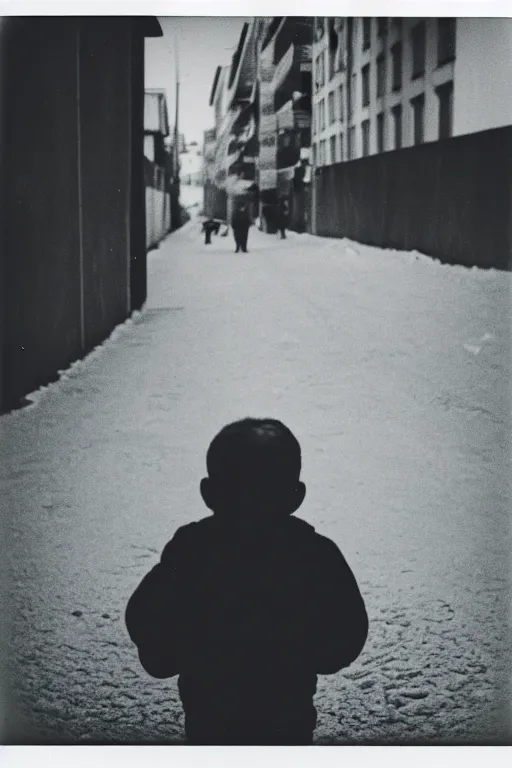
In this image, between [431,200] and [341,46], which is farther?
[431,200]

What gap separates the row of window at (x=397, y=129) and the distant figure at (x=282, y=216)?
280 millimetres

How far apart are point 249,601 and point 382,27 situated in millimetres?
2177

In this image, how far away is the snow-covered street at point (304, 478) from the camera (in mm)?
2111

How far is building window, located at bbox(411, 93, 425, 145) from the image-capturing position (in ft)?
18.7

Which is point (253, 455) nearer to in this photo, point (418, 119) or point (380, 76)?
point (380, 76)

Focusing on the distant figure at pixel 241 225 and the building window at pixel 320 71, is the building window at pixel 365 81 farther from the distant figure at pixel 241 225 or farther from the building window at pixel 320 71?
the distant figure at pixel 241 225

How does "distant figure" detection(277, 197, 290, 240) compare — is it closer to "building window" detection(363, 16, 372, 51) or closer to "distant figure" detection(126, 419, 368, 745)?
"building window" detection(363, 16, 372, 51)

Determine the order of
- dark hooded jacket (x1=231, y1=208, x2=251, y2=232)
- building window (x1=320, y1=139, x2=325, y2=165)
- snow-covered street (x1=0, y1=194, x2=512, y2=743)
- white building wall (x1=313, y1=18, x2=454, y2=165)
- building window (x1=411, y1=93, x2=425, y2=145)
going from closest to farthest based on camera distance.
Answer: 1. snow-covered street (x1=0, y1=194, x2=512, y2=743)
2. white building wall (x1=313, y1=18, x2=454, y2=165)
3. dark hooded jacket (x1=231, y1=208, x2=251, y2=232)
4. building window (x1=320, y1=139, x2=325, y2=165)
5. building window (x1=411, y1=93, x2=425, y2=145)

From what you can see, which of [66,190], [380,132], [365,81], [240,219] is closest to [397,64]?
[365,81]

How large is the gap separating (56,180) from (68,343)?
2.73ft

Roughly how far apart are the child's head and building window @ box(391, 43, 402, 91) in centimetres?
194

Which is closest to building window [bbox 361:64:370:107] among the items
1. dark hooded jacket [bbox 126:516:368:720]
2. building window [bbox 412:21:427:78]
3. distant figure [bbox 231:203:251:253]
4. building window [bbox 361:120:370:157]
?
building window [bbox 412:21:427:78]

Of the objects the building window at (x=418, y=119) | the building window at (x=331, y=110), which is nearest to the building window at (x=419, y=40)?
the building window at (x=331, y=110)

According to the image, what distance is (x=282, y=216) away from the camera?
16.2 feet
